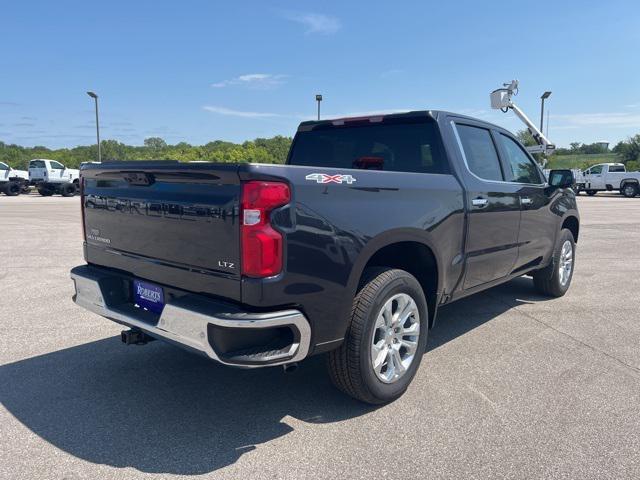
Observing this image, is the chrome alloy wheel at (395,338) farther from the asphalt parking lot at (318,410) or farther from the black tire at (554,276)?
the black tire at (554,276)

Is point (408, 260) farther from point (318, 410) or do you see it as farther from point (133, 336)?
point (133, 336)

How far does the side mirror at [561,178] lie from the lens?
5457mm

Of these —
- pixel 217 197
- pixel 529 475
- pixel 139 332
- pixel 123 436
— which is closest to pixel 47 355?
pixel 139 332

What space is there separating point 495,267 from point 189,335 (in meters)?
2.97

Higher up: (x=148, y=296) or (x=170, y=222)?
(x=170, y=222)

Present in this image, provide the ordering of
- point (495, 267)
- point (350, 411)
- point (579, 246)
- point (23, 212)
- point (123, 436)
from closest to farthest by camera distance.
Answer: point (123, 436) < point (350, 411) < point (495, 267) < point (579, 246) < point (23, 212)

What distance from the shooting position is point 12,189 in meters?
29.0

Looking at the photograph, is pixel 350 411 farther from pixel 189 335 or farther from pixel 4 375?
pixel 4 375

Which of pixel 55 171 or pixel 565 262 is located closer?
pixel 565 262

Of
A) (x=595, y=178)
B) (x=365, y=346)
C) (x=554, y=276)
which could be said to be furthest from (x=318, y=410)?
(x=595, y=178)

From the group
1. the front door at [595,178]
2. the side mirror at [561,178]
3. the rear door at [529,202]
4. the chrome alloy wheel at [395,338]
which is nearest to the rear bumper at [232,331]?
the chrome alloy wheel at [395,338]

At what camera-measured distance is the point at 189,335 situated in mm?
2717

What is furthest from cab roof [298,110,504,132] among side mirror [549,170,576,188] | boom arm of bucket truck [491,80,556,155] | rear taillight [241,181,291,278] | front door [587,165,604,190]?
front door [587,165,604,190]

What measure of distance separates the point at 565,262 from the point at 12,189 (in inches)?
1212
